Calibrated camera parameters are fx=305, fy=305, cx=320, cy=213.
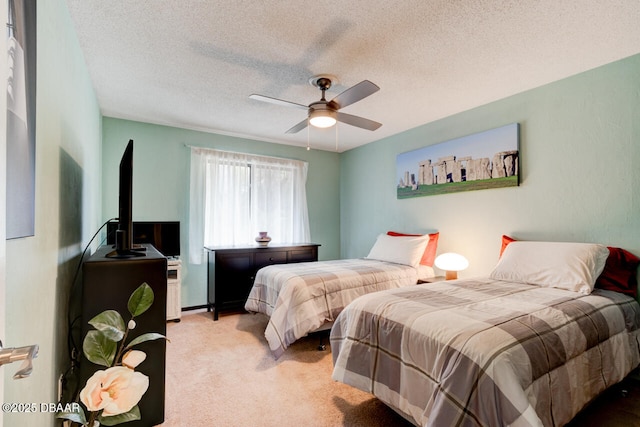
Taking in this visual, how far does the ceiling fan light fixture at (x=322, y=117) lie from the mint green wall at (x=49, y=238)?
1.64 m

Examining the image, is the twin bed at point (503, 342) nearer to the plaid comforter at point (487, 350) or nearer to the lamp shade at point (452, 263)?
the plaid comforter at point (487, 350)

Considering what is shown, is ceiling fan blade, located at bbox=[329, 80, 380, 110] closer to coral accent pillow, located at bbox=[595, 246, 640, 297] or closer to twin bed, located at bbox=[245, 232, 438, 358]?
twin bed, located at bbox=[245, 232, 438, 358]

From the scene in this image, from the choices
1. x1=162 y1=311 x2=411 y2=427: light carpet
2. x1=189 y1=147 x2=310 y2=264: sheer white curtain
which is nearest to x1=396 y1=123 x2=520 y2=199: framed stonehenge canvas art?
x1=189 y1=147 x2=310 y2=264: sheer white curtain

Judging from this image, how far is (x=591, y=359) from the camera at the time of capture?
172 cm

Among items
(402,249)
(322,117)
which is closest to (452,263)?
(402,249)

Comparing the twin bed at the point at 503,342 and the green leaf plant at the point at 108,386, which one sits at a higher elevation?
the green leaf plant at the point at 108,386

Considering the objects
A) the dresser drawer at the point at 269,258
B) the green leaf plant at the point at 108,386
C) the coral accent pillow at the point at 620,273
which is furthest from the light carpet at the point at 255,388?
the coral accent pillow at the point at 620,273

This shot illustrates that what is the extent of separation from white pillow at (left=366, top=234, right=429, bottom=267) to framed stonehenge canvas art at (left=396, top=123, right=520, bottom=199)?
0.64 metres

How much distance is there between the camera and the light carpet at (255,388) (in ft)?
6.31

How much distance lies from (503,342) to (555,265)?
1410 mm

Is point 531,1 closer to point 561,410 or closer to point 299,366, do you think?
point 561,410

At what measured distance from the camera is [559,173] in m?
2.78

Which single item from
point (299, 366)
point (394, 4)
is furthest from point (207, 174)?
point (394, 4)

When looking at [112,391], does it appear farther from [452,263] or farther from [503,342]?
[452,263]
